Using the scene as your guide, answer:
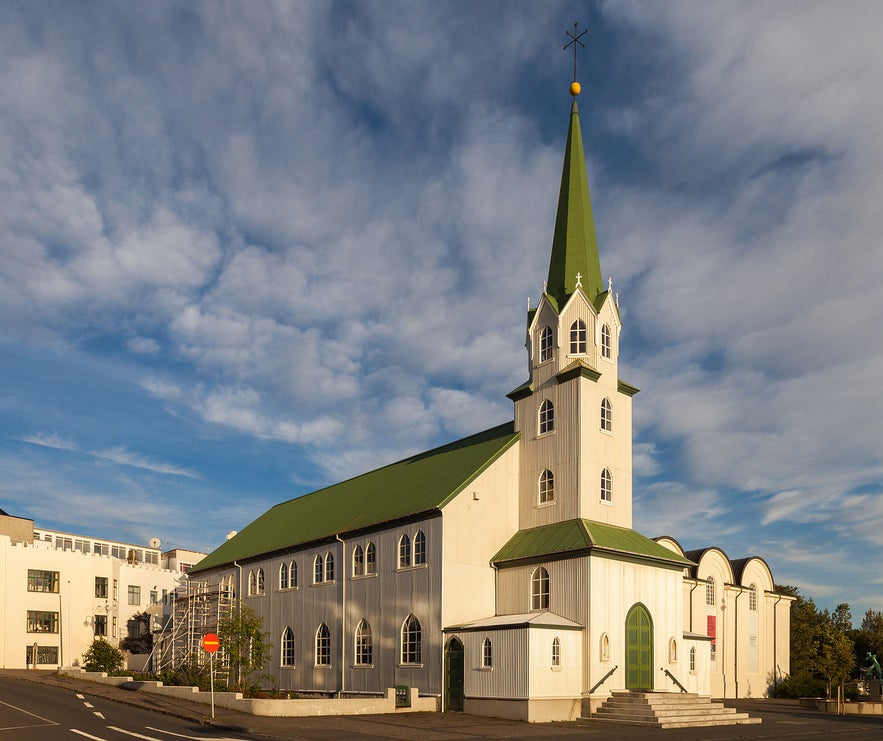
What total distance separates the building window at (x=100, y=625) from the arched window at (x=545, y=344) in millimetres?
47535

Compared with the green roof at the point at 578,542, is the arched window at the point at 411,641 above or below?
below

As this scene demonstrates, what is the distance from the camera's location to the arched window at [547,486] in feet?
128

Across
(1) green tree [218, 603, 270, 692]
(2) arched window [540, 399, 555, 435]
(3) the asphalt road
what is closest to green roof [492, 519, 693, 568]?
(2) arched window [540, 399, 555, 435]

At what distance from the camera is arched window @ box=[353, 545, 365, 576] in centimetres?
4272

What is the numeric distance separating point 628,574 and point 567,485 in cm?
452

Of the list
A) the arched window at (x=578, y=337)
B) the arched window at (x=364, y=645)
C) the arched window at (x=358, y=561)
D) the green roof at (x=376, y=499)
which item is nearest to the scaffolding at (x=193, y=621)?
the green roof at (x=376, y=499)

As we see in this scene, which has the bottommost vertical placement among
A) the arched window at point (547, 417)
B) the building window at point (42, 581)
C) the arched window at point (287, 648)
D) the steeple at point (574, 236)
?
the arched window at point (287, 648)

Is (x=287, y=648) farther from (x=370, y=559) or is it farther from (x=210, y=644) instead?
(x=210, y=644)

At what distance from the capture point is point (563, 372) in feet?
129

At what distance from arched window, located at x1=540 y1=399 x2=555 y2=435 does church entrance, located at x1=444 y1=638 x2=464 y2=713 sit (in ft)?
33.6

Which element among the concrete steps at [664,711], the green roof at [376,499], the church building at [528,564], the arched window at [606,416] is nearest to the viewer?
the concrete steps at [664,711]

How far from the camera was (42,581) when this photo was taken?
66.6 meters

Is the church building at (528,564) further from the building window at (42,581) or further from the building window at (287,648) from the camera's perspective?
the building window at (42,581)

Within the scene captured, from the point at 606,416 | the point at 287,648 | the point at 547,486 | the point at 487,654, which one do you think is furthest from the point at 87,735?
the point at 287,648
